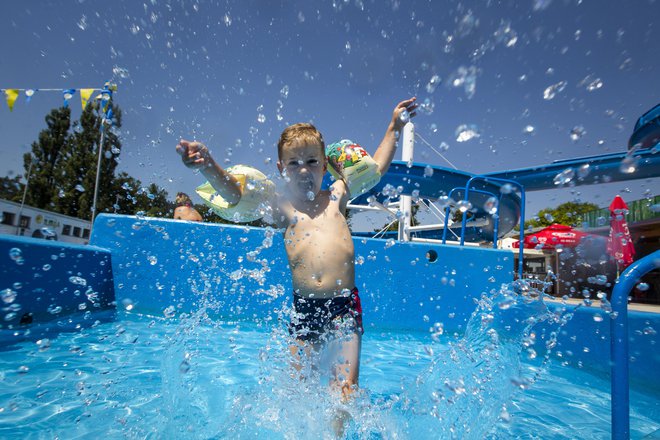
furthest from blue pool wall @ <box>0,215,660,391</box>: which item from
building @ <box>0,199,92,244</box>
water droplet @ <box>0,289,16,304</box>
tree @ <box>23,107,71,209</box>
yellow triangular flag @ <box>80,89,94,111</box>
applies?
tree @ <box>23,107,71,209</box>

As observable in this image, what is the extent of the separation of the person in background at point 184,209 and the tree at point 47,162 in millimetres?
27718

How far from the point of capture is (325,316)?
2275 mm

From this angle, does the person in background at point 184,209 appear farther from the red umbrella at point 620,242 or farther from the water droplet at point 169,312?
the red umbrella at point 620,242

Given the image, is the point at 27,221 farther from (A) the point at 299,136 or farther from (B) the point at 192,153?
(A) the point at 299,136

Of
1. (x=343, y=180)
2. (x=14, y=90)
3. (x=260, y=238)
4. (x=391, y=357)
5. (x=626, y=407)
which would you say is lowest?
(x=391, y=357)

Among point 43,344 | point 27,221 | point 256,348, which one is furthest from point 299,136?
A: point 27,221

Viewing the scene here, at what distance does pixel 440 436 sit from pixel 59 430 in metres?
1.81

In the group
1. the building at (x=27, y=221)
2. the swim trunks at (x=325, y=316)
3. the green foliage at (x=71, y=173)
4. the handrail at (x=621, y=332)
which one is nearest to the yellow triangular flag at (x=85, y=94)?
the swim trunks at (x=325, y=316)

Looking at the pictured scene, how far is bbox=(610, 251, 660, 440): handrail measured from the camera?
138 centimetres

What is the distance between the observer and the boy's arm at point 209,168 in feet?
6.48

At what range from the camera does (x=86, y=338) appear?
3410 mm

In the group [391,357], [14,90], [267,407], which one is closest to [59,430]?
[267,407]

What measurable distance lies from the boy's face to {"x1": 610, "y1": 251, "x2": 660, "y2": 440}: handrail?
5.18ft

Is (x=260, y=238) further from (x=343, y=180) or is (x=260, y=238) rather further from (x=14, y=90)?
(x=14, y=90)
